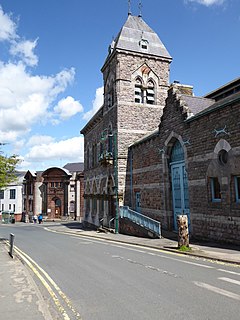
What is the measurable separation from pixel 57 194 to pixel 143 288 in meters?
48.1

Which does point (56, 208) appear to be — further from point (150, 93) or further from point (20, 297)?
point (20, 297)

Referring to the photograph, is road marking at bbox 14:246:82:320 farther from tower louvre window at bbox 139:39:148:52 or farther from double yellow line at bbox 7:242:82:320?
tower louvre window at bbox 139:39:148:52

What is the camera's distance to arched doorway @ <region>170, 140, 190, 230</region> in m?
16.5

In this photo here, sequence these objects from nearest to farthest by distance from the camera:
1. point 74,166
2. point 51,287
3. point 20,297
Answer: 1. point 20,297
2. point 51,287
3. point 74,166

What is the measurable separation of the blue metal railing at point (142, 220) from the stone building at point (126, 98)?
2441 millimetres

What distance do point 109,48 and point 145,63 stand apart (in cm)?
439

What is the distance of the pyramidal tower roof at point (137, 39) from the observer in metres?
25.2

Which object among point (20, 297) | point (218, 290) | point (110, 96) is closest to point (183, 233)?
point (218, 290)

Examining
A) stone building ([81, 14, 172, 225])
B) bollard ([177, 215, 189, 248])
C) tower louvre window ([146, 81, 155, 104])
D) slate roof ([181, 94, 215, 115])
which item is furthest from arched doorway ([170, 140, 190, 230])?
tower louvre window ([146, 81, 155, 104])

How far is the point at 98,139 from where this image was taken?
98.5 ft

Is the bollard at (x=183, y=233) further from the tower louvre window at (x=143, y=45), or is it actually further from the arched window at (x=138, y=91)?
the tower louvre window at (x=143, y=45)

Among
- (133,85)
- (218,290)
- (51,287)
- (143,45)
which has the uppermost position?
(143,45)

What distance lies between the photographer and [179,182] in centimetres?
1703

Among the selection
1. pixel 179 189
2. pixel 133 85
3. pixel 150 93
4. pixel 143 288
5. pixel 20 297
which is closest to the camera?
pixel 20 297
